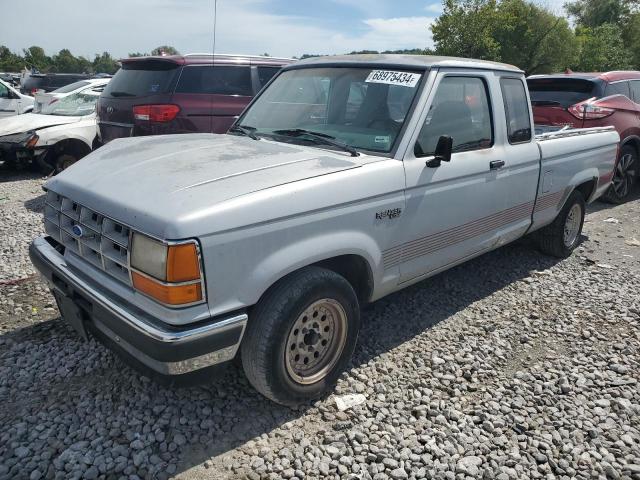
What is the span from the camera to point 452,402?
3.03 metres

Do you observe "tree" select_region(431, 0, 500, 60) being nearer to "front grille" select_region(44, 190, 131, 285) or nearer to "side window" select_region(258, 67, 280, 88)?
"side window" select_region(258, 67, 280, 88)

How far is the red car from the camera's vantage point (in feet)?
23.0

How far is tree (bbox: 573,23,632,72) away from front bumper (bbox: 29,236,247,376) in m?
44.6

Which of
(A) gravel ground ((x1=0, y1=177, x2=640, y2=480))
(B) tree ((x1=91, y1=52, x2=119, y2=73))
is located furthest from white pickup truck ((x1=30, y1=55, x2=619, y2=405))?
(B) tree ((x1=91, y1=52, x2=119, y2=73))

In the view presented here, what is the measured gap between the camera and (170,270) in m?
2.21

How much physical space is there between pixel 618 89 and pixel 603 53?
39392 mm

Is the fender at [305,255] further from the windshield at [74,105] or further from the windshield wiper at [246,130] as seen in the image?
the windshield at [74,105]

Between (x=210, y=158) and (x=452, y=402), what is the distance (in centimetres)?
205

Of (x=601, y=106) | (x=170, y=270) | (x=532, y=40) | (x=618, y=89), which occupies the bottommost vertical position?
(x=170, y=270)

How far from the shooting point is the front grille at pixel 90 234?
2.47m

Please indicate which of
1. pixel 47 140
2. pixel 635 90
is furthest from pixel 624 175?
pixel 47 140

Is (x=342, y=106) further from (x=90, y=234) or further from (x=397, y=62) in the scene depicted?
(x=90, y=234)

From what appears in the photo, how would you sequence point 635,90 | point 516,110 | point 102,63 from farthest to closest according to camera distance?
point 102,63 → point 635,90 → point 516,110

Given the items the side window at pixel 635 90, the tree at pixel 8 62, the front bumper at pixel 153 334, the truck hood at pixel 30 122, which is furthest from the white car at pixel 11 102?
the tree at pixel 8 62
